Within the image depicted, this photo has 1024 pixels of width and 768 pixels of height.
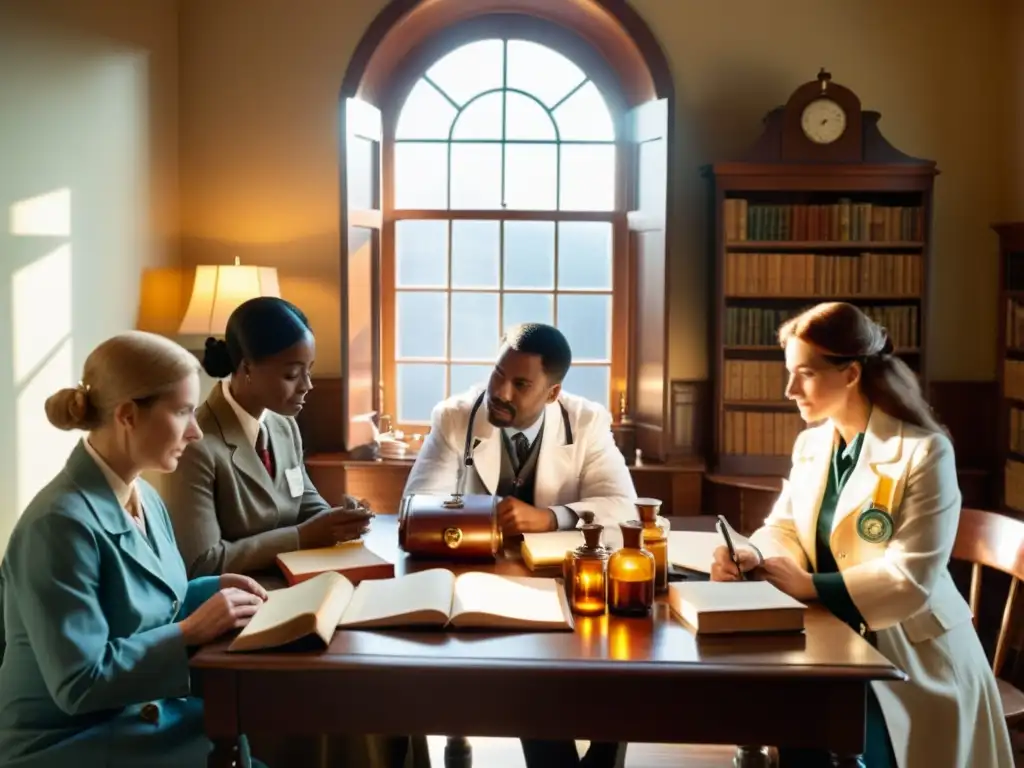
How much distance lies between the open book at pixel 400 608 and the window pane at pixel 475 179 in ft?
10.3

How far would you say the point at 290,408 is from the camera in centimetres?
253

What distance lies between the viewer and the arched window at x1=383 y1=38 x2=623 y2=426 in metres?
4.93

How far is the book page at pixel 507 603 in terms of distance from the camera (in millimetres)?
1852

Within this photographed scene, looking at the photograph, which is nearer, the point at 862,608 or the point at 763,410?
the point at 862,608

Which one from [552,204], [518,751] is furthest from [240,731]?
[552,204]

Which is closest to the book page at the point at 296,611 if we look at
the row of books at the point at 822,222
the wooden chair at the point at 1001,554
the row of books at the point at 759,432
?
the wooden chair at the point at 1001,554

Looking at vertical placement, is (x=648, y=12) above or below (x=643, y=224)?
above

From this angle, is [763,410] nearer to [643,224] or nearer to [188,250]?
[643,224]

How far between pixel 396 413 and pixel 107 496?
3.10m

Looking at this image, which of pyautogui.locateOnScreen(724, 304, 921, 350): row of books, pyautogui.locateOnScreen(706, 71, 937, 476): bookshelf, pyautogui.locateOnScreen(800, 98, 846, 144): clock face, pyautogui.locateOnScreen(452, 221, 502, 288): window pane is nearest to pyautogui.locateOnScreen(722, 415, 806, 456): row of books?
pyautogui.locateOnScreen(706, 71, 937, 476): bookshelf

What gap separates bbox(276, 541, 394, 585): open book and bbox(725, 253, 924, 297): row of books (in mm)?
2568

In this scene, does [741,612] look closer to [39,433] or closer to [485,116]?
[39,433]

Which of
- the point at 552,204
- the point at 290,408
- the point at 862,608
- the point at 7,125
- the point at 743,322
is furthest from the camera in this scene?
the point at 552,204

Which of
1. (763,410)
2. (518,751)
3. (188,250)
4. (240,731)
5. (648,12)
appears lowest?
(518,751)
